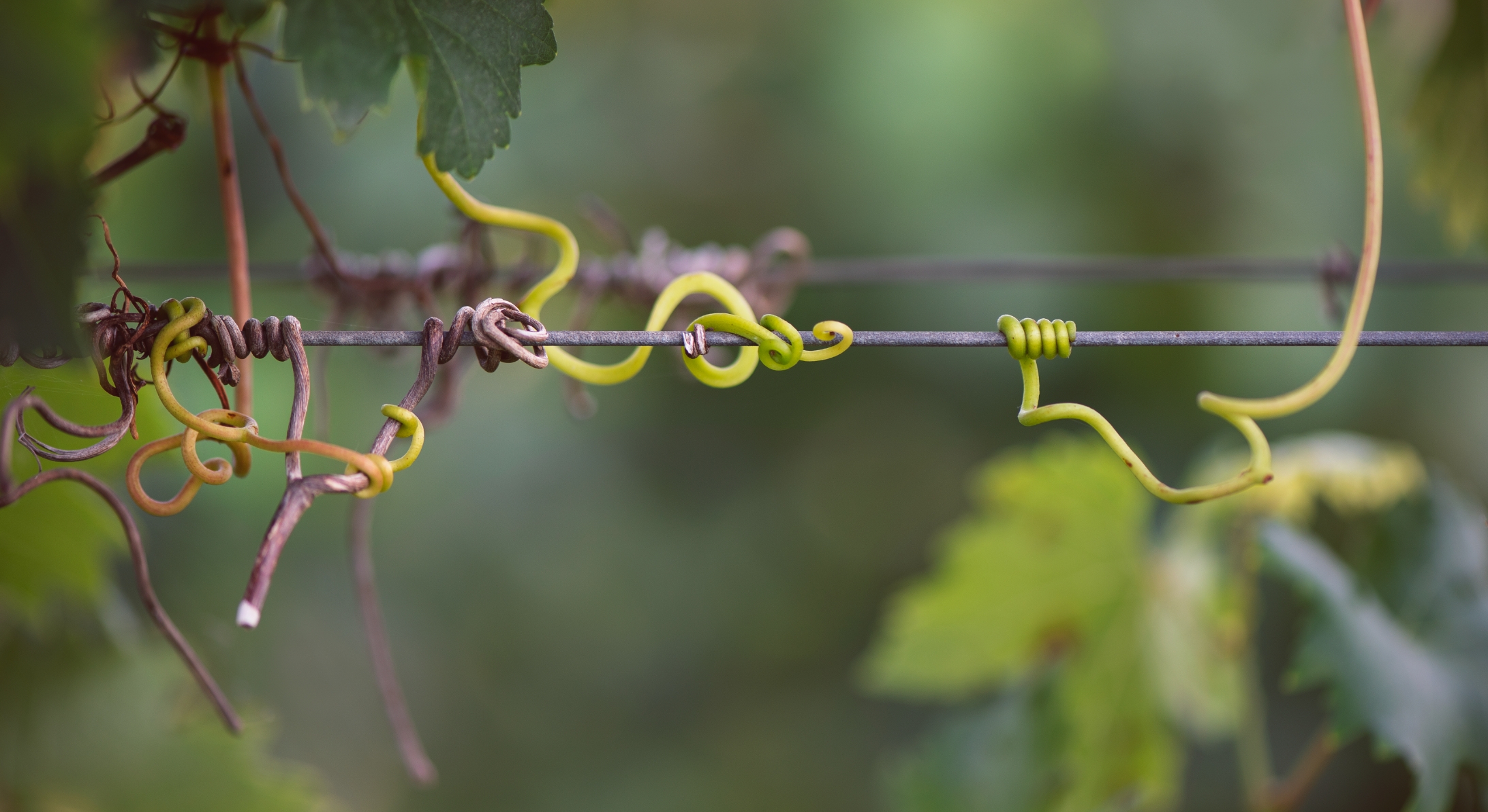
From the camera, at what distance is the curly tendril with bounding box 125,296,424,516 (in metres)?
0.24

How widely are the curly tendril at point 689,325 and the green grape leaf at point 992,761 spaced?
0.48m

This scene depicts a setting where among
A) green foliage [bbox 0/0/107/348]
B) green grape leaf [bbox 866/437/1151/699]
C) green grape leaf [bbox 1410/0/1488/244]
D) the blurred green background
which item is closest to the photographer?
green foliage [bbox 0/0/107/348]

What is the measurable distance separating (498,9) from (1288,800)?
26.5 inches

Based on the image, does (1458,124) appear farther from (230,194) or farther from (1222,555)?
(230,194)

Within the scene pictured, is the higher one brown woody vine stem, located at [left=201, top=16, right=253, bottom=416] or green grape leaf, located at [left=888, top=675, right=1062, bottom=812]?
brown woody vine stem, located at [left=201, top=16, right=253, bottom=416]

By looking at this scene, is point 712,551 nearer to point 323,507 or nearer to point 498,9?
point 323,507

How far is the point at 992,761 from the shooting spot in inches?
26.8

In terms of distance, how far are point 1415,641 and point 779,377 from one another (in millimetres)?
906

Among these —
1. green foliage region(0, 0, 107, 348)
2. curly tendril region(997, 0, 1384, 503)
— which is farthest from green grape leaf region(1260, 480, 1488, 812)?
green foliage region(0, 0, 107, 348)

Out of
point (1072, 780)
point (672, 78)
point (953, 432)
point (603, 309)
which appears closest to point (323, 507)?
point (603, 309)

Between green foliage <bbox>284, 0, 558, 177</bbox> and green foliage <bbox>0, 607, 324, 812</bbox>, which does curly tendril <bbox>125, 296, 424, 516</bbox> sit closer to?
green foliage <bbox>284, 0, 558, 177</bbox>

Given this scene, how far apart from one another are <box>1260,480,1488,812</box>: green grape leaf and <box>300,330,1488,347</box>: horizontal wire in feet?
1.02

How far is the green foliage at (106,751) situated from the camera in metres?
0.57

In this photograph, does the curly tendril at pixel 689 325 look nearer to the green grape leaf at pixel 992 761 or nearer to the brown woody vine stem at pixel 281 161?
the brown woody vine stem at pixel 281 161
